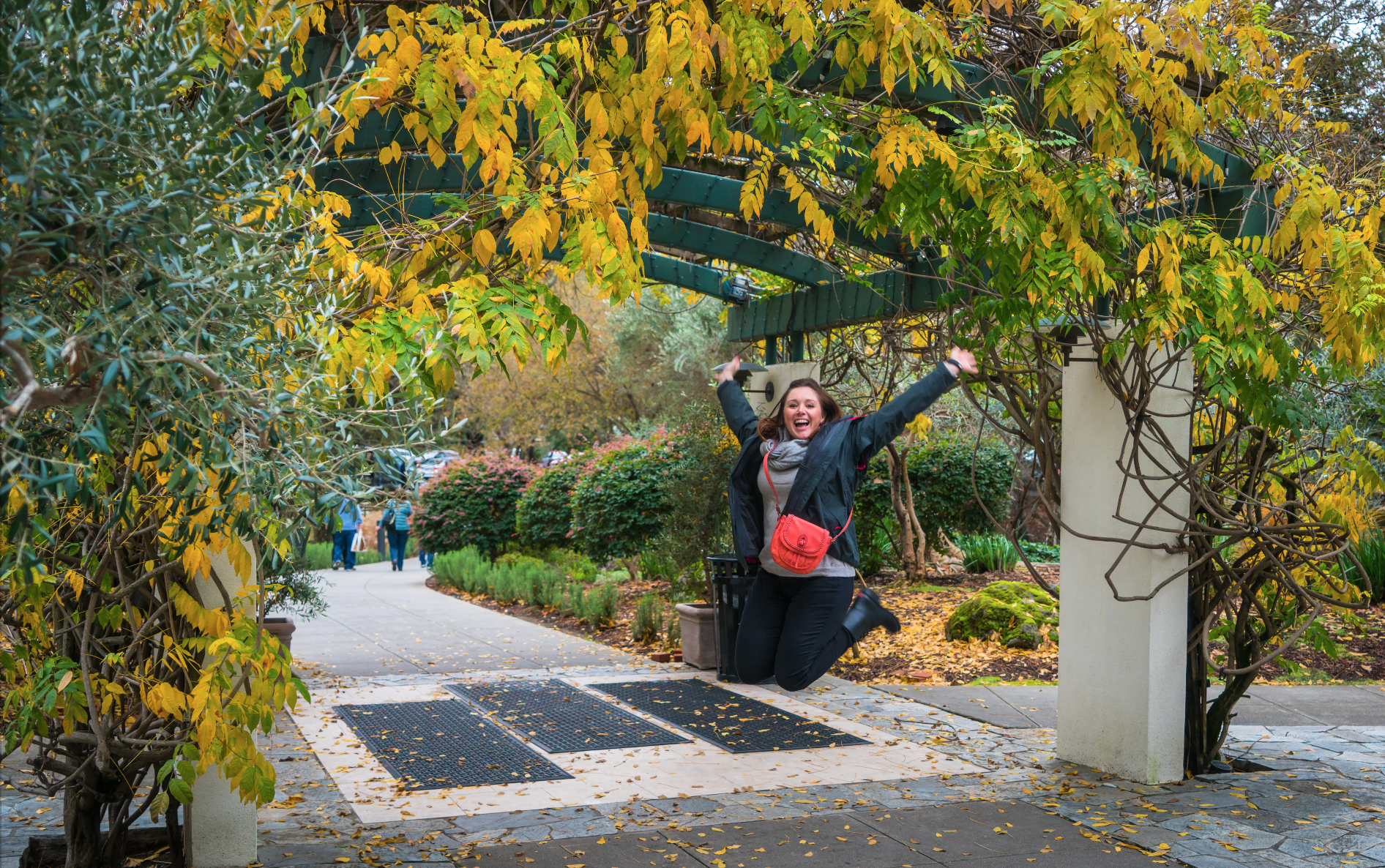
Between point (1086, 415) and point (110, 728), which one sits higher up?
point (1086, 415)

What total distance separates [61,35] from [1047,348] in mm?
5043

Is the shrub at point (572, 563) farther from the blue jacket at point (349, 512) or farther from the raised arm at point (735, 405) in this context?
the blue jacket at point (349, 512)

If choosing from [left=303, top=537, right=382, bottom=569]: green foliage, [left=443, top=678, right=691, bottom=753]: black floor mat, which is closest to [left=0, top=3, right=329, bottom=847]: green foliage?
[left=443, top=678, right=691, bottom=753]: black floor mat

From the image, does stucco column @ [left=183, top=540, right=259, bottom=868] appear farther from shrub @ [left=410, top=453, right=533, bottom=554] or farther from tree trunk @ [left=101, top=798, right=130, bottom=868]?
shrub @ [left=410, top=453, right=533, bottom=554]

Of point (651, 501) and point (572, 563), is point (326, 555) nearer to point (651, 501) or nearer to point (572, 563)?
point (572, 563)

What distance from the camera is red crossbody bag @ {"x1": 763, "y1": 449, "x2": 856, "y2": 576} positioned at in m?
4.91

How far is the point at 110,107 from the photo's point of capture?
2107mm

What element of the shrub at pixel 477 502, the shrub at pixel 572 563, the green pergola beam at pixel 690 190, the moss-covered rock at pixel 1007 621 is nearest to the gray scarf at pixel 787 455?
the green pergola beam at pixel 690 190

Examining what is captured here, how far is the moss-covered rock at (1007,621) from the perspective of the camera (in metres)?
9.45

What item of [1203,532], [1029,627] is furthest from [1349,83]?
[1203,532]

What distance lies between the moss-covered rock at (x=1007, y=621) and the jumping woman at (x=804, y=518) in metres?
4.35

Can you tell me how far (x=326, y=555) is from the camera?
19.5 metres

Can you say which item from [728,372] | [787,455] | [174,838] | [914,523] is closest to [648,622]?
[914,523]

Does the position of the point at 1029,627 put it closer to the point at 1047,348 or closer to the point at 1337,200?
the point at 1047,348
